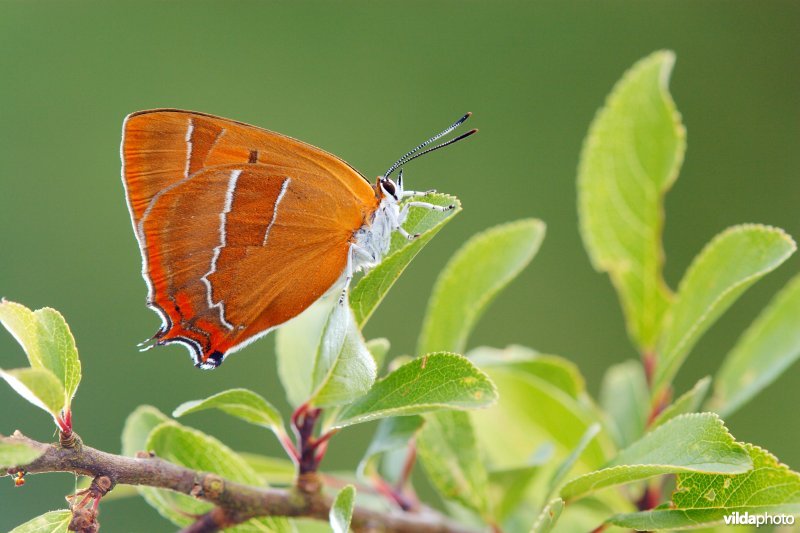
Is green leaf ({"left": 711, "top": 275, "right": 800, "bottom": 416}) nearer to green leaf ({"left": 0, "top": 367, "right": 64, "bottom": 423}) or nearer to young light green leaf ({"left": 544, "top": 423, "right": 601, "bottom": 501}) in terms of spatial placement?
young light green leaf ({"left": 544, "top": 423, "right": 601, "bottom": 501})

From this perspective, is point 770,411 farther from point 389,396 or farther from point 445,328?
point 389,396

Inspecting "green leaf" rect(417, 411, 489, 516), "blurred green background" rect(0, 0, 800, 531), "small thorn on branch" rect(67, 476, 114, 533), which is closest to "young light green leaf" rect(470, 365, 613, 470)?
"green leaf" rect(417, 411, 489, 516)

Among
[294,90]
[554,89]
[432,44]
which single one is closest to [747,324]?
[554,89]

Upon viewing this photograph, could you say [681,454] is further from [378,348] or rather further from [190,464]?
[190,464]

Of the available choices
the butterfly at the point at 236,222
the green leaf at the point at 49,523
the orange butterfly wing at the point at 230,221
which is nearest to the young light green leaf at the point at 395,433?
the butterfly at the point at 236,222

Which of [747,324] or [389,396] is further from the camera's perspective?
[747,324]
